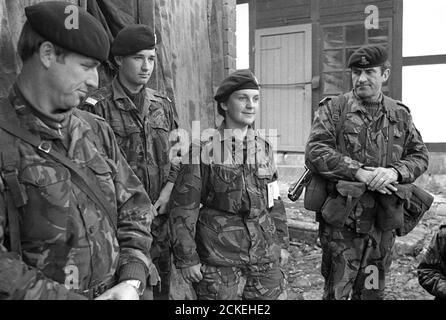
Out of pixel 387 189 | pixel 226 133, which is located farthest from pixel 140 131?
pixel 387 189

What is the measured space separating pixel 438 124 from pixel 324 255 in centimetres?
549

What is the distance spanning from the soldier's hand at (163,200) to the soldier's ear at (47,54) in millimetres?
1322

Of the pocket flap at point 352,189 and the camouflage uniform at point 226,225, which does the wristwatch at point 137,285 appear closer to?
the camouflage uniform at point 226,225

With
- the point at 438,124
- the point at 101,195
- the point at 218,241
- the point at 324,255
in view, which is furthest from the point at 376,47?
the point at 438,124

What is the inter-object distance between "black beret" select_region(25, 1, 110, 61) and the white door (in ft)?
23.1

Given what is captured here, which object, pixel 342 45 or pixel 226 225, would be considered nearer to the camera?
pixel 226 225

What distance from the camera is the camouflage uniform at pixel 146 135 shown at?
251 cm

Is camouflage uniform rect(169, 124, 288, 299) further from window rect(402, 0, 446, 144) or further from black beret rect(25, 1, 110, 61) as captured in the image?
window rect(402, 0, 446, 144)

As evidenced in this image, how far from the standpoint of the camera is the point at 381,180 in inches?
108

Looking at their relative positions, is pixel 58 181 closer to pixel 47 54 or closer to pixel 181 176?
pixel 47 54

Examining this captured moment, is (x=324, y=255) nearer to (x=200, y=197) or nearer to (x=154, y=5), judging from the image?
(x=200, y=197)

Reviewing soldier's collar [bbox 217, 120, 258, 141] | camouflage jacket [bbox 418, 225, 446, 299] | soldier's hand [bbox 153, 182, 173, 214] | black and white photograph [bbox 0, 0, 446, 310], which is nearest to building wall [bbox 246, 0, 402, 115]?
black and white photograph [bbox 0, 0, 446, 310]

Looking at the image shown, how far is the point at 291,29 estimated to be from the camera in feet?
26.4

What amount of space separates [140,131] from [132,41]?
514 millimetres
